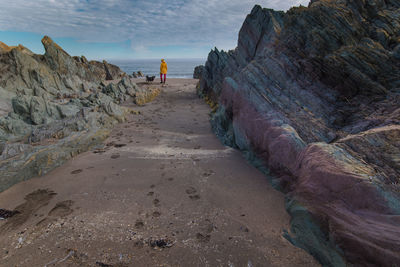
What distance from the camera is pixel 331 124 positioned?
434 centimetres

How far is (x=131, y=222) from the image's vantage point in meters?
3.06

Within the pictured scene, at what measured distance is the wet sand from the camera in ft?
8.22

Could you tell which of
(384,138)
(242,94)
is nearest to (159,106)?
(242,94)

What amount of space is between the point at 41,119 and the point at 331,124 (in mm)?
8780

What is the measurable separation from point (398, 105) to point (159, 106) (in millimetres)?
10676

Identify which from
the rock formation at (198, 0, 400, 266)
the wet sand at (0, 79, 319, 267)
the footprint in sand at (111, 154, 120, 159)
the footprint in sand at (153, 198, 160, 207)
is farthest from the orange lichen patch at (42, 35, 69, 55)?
the footprint in sand at (153, 198, 160, 207)

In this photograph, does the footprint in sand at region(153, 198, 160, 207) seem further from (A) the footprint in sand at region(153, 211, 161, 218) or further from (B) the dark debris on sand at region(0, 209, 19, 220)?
(B) the dark debris on sand at region(0, 209, 19, 220)

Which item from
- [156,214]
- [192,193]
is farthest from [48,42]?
[156,214]

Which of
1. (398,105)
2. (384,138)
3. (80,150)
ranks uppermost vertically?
(398,105)

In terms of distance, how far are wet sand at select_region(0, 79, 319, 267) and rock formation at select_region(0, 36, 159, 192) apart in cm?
37

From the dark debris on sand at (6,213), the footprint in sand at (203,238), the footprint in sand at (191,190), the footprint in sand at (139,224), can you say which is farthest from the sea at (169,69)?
the footprint in sand at (203,238)

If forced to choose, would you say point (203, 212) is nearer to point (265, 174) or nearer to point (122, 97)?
point (265, 174)

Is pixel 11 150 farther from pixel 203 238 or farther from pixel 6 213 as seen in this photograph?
pixel 203 238

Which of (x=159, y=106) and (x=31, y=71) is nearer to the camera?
(x=159, y=106)
